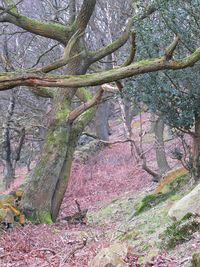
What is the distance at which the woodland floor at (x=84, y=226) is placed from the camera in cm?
748

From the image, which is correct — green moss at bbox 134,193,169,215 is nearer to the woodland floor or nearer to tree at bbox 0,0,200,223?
the woodland floor

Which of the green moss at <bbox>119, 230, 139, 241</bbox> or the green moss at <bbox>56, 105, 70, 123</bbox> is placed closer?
the green moss at <bbox>119, 230, 139, 241</bbox>

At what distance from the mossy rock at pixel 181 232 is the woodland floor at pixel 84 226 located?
0.41 meters

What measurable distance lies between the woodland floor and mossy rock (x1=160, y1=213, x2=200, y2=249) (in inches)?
16.2

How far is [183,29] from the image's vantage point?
9.44 m

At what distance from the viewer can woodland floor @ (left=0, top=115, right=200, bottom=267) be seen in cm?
748

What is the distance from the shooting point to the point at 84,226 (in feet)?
38.2

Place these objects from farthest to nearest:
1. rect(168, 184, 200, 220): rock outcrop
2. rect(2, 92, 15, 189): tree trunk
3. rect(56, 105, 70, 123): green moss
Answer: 1. rect(2, 92, 15, 189): tree trunk
2. rect(56, 105, 70, 123): green moss
3. rect(168, 184, 200, 220): rock outcrop

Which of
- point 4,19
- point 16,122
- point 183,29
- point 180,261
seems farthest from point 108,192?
point 180,261

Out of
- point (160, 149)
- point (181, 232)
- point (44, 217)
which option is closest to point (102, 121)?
point (160, 149)

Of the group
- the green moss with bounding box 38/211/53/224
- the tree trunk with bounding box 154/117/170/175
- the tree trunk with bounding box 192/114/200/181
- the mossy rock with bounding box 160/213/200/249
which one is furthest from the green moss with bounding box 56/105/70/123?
the mossy rock with bounding box 160/213/200/249

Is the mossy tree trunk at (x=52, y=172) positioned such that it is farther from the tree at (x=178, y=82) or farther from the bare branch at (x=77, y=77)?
the bare branch at (x=77, y=77)

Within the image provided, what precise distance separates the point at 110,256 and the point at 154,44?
19.5ft

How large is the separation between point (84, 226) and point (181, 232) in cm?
572
